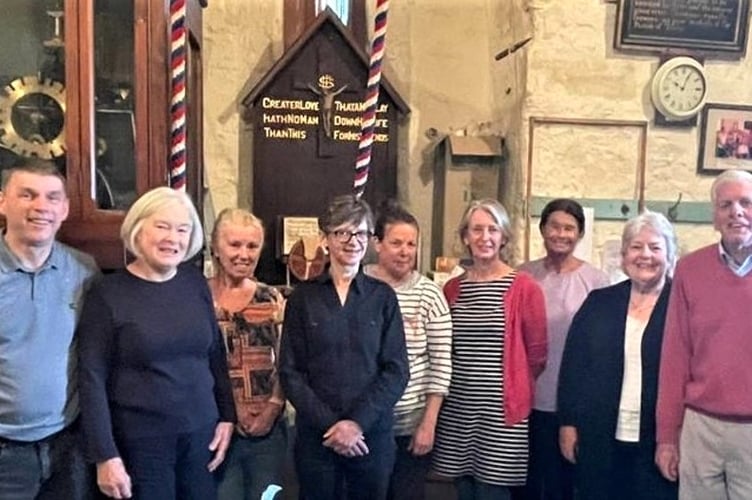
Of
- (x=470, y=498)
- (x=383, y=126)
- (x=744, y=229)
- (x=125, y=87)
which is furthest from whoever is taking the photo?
(x=383, y=126)

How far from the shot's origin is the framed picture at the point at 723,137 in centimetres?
349

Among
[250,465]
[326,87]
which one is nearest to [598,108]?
[326,87]

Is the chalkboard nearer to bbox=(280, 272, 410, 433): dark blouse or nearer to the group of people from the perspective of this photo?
the group of people

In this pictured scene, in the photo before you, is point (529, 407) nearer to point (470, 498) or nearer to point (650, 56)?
point (470, 498)

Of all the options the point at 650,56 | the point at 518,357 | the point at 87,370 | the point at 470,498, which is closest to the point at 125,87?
the point at 87,370

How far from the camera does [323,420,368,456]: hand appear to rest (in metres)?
2.10

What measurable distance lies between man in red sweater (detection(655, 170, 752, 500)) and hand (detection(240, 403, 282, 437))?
0.99 meters

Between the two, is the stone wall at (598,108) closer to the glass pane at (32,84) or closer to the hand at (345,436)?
the hand at (345,436)

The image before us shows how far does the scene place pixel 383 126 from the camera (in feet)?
12.2

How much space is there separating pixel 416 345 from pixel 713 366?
2.53ft

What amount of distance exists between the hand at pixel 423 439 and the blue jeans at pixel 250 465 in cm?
37

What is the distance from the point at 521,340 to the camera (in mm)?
2391

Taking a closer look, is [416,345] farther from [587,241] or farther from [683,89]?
[683,89]

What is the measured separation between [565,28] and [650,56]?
0.37 metres
